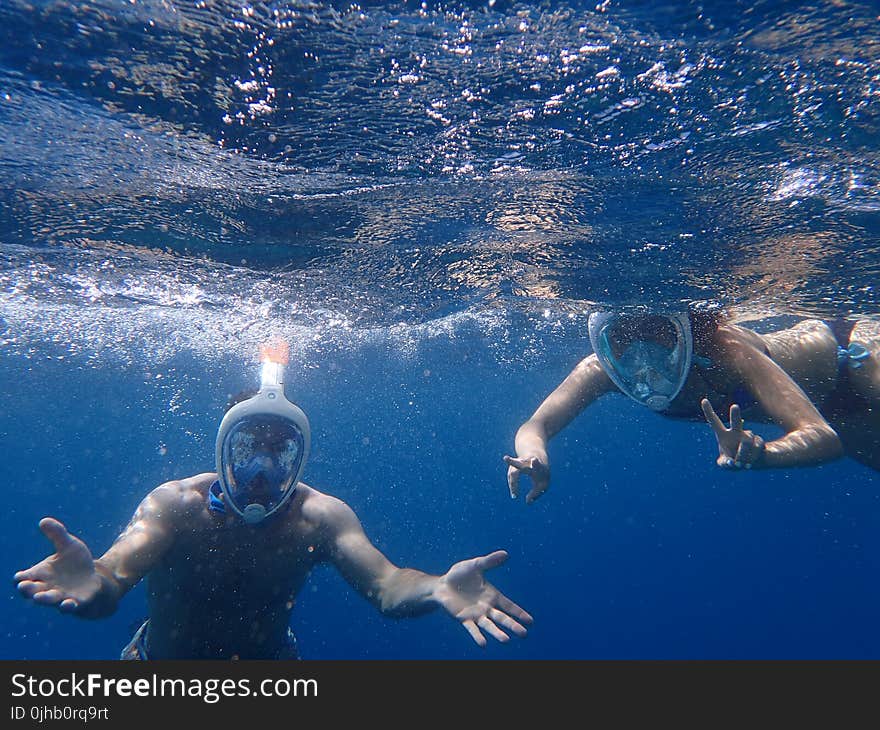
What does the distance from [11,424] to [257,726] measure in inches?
2419

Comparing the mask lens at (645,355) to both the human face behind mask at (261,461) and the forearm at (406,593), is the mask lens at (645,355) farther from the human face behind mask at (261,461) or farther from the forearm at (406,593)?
the human face behind mask at (261,461)

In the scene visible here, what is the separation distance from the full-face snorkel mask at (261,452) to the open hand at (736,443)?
12.6ft

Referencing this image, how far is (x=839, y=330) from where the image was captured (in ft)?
23.3

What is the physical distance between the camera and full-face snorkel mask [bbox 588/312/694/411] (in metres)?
6.17

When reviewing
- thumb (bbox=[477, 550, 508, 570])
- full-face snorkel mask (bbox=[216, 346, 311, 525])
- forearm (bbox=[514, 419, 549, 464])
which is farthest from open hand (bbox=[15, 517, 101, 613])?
forearm (bbox=[514, 419, 549, 464])

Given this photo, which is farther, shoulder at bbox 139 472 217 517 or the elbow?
shoulder at bbox 139 472 217 517

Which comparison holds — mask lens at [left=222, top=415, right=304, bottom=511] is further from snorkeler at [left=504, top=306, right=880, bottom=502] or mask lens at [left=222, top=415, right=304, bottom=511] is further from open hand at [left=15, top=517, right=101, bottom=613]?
snorkeler at [left=504, top=306, right=880, bottom=502]

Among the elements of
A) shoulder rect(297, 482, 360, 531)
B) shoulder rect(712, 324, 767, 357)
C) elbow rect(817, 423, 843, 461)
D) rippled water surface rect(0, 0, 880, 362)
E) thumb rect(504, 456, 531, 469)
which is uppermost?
rippled water surface rect(0, 0, 880, 362)

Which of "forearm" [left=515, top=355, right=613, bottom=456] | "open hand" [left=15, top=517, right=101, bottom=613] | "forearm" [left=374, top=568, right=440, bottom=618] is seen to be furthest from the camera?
"forearm" [left=515, top=355, right=613, bottom=456]

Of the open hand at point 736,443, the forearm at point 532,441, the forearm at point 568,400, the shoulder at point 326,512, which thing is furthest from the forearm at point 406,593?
the open hand at point 736,443

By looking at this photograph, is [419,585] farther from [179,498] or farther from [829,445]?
[829,445]

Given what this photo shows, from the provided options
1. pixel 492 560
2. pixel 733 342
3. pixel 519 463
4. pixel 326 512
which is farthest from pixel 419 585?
pixel 733 342

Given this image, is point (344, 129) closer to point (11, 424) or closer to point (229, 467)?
point (229, 467)

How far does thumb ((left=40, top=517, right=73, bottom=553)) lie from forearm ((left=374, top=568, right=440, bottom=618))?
271cm
